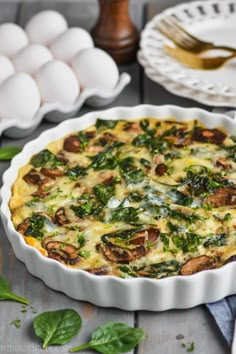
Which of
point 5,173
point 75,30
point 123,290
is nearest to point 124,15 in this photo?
point 75,30

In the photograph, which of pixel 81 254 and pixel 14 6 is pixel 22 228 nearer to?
pixel 81 254

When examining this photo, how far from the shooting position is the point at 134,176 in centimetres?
312

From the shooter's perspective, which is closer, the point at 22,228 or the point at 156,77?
the point at 22,228

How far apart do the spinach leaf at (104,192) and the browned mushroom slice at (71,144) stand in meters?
0.29

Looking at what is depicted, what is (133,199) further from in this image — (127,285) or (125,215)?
(127,285)

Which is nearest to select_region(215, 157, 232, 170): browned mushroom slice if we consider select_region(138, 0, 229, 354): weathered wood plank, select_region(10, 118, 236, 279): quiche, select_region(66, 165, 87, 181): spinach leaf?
select_region(10, 118, 236, 279): quiche

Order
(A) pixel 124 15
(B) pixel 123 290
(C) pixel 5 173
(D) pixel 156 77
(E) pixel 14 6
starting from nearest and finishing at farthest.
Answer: (B) pixel 123 290 → (C) pixel 5 173 → (D) pixel 156 77 → (A) pixel 124 15 → (E) pixel 14 6

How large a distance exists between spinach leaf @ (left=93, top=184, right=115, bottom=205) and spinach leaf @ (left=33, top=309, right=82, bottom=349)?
0.49m

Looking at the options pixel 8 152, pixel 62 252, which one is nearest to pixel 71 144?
pixel 8 152

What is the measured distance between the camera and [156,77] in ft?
12.5

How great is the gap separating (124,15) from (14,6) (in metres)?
0.90

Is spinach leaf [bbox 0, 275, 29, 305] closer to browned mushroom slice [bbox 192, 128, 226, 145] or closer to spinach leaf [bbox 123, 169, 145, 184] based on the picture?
spinach leaf [bbox 123, 169, 145, 184]

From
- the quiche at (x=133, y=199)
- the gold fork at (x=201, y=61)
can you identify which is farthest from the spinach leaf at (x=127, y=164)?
the gold fork at (x=201, y=61)

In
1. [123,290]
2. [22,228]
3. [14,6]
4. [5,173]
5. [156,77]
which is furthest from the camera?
[14,6]
